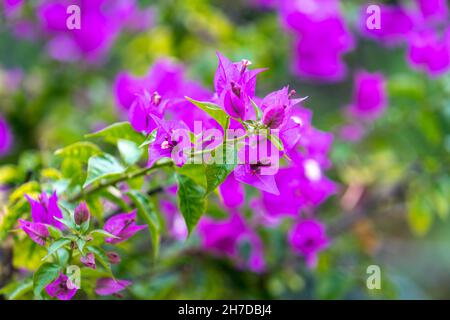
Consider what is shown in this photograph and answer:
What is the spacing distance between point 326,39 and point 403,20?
181 millimetres

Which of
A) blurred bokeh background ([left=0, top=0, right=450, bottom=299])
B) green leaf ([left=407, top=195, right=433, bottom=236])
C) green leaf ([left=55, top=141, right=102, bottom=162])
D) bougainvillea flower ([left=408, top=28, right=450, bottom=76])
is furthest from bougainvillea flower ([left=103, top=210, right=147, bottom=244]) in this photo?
bougainvillea flower ([left=408, top=28, right=450, bottom=76])

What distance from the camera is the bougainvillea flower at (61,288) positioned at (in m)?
0.56

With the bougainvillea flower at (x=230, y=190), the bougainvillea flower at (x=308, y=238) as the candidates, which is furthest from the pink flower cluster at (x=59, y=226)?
the bougainvillea flower at (x=308, y=238)

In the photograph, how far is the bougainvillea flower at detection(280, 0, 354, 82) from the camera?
1.23 meters

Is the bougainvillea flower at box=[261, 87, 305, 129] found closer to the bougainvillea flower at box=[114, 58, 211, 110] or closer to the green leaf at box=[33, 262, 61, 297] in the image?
the green leaf at box=[33, 262, 61, 297]

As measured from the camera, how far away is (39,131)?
1.41 metres

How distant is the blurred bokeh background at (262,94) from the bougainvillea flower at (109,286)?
0.13m

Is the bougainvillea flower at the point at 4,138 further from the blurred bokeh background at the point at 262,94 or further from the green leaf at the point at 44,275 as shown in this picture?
the green leaf at the point at 44,275

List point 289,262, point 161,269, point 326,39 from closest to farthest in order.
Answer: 1. point 161,269
2. point 289,262
3. point 326,39

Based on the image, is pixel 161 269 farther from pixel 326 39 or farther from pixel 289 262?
pixel 326 39

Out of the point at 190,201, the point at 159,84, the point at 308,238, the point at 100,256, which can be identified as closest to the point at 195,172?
the point at 190,201

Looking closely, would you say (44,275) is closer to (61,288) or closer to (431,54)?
(61,288)

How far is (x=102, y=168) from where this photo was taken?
0.60 meters
